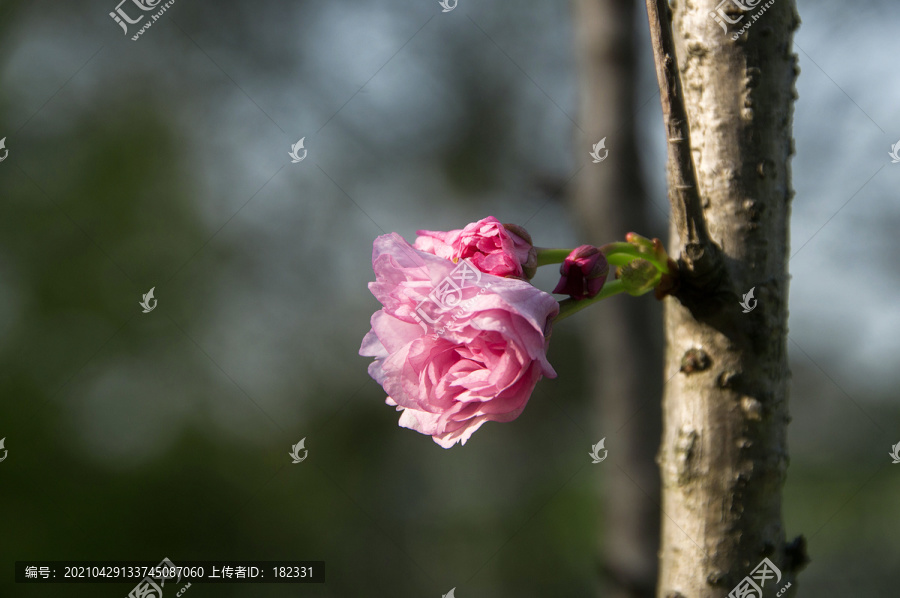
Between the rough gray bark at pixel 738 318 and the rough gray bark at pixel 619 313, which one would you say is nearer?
the rough gray bark at pixel 738 318

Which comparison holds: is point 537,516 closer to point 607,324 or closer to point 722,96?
point 607,324

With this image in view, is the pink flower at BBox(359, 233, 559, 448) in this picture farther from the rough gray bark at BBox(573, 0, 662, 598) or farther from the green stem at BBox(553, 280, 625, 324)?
the rough gray bark at BBox(573, 0, 662, 598)

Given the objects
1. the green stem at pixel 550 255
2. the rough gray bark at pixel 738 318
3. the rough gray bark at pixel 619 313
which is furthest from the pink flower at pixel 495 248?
the rough gray bark at pixel 619 313

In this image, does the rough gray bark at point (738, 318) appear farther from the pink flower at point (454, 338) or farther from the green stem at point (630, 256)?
the pink flower at point (454, 338)

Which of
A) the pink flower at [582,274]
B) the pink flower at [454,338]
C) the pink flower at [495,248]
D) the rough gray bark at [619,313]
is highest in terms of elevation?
the rough gray bark at [619,313]

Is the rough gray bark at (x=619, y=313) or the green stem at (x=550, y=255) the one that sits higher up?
the rough gray bark at (x=619, y=313)

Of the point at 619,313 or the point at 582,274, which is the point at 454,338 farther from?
the point at 619,313
